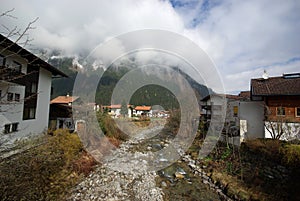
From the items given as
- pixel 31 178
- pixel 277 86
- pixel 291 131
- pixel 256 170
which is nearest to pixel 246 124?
pixel 291 131

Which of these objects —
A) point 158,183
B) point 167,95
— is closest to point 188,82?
point 167,95

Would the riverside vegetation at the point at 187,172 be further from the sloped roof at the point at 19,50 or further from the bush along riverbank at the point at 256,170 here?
the sloped roof at the point at 19,50

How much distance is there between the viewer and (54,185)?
462 cm

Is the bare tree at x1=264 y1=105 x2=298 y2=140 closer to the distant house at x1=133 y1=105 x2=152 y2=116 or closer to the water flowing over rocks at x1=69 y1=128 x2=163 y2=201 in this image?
the water flowing over rocks at x1=69 y1=128 x2=163 y2=201

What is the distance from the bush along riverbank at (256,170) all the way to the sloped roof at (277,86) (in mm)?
3225

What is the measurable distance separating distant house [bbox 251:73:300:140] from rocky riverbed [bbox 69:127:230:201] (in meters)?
5.17

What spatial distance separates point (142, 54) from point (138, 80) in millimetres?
4214

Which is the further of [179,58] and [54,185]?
[179,58]

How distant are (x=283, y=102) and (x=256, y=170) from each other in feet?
16.3

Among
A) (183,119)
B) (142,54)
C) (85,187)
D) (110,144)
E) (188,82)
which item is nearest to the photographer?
(85,187)

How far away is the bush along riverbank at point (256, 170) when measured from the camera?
6047 mm

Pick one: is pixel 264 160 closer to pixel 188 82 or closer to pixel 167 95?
pixel 188 82

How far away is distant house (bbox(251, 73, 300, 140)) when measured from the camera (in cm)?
943

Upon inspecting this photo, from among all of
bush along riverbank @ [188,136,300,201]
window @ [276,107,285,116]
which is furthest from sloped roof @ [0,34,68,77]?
window @ [276,107,285,116]
